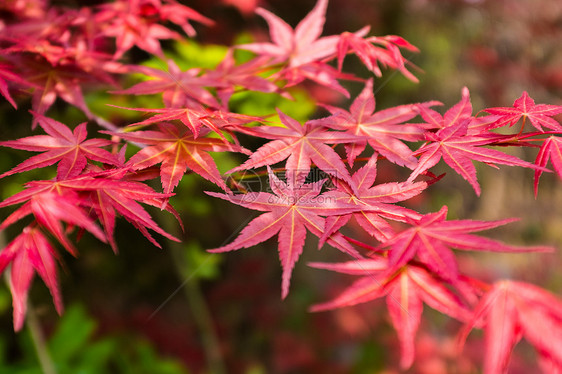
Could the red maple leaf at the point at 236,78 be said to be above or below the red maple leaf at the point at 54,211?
above

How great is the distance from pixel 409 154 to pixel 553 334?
0.34m

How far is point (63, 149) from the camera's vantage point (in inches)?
28.7

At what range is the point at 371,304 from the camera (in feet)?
7.55

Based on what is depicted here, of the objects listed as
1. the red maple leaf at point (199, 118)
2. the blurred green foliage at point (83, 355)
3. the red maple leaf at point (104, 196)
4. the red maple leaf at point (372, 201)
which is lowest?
the blurred green foliage at point (83, 355)

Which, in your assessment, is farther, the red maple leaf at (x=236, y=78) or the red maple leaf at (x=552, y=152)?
the red maple leaf at (x=236, y=78)

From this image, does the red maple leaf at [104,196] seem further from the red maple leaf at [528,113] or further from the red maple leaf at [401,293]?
the red maple leaf at [528,113]

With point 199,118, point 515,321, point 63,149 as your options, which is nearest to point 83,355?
point 63,149

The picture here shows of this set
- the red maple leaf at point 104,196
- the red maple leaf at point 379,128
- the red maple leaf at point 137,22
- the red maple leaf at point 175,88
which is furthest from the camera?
the red maple leaf at point 137,22

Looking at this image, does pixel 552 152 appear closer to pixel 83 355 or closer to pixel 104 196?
pixel 104 196

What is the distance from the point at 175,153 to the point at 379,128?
376mm

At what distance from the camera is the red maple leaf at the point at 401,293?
57 centimetres

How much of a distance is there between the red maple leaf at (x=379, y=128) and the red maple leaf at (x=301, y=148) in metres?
0.03

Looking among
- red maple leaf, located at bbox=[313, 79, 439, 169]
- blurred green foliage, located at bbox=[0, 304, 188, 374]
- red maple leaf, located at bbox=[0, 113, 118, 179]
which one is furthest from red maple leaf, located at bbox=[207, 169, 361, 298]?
blurred green foliage, located at bbox=[0, 304, 188, 374]

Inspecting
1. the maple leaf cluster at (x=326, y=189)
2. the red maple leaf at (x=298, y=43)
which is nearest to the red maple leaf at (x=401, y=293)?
the maple leaf cluster at (x=326, y=189)
